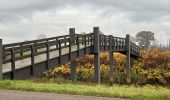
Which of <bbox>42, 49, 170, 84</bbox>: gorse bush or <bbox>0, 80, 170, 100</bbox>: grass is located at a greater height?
<bbox>42, 49, 170, 84</bbox>: gorse bush

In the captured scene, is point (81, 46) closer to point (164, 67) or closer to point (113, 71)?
point (113, 71)

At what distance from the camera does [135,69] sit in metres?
50.6

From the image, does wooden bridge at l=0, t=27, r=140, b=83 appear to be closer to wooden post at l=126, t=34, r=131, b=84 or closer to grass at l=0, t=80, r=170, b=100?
grass at l=0, t=80, r=170, b=100

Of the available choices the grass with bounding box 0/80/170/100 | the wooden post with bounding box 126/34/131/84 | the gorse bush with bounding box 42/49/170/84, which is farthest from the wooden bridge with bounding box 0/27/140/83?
the gorse bush with bounding box 42/49/170/84

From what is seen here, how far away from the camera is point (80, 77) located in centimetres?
4953

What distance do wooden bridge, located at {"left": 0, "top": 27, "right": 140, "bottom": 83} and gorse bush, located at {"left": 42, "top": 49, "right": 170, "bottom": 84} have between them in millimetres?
12058

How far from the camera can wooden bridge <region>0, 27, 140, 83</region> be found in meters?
18.8

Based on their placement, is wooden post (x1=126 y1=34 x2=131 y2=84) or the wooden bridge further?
wooden post (x1=126 y1=34 x2=131 y2=84)

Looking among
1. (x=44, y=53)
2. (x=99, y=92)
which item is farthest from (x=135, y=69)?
(x=99, y=92)

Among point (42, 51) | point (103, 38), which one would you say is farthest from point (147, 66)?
point (42, 51)

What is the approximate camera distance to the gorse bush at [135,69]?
48.8 meters

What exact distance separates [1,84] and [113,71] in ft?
109

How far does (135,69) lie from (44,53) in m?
29.9

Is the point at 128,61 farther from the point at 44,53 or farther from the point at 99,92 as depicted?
the point at 99,92
